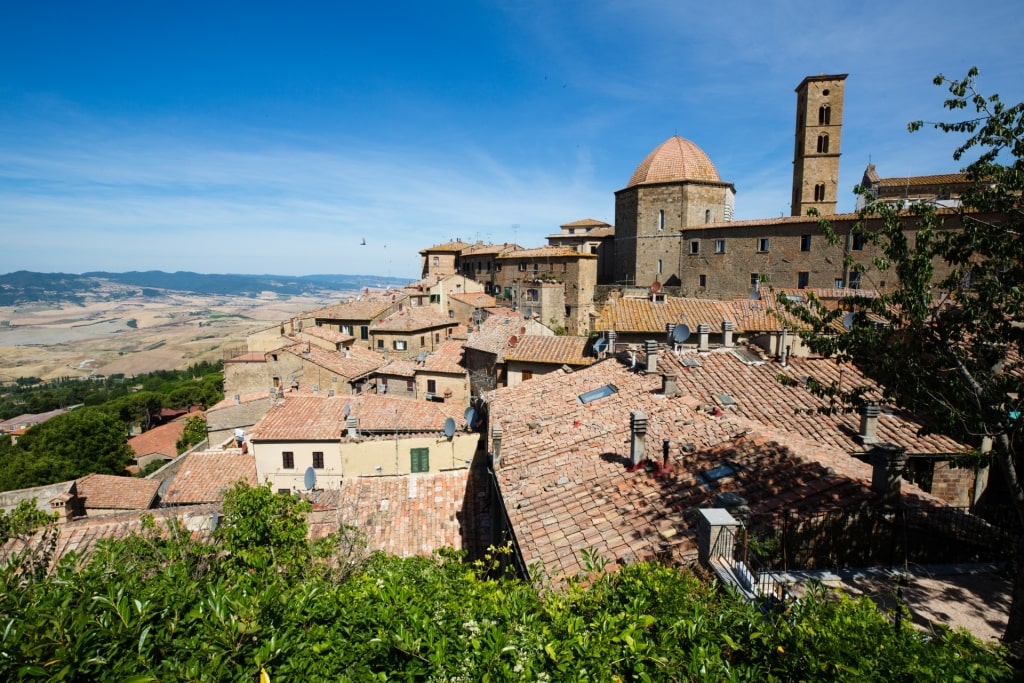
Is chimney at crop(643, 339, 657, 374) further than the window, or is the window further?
the window

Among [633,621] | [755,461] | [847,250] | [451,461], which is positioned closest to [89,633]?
[633,621]

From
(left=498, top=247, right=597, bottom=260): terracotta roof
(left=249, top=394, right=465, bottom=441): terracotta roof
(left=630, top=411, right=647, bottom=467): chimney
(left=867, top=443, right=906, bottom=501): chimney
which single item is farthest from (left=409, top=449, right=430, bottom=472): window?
(left=498, top=247, right=597, bottom=260): terracotta roof

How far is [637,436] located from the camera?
32.8ft

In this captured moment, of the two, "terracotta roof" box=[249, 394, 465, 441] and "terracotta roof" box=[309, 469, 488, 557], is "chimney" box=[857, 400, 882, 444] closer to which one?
"terracotta roof" box=[309, 469, 488, 557]

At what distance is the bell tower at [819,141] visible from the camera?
145 feet

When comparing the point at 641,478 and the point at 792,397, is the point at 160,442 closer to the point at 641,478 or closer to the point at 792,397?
the point at 641,478

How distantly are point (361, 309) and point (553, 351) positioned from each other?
31.4m

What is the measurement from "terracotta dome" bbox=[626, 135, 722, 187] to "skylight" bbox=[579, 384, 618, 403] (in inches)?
1375

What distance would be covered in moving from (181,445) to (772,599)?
1889 inches

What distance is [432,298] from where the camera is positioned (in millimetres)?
53875

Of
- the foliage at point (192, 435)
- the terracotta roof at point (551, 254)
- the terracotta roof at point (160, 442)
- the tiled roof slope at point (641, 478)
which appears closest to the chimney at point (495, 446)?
the tiled roof slope at point (641, 478)

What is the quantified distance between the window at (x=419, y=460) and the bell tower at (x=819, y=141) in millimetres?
39946

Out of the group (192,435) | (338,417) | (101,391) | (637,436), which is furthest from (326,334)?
(101,391)

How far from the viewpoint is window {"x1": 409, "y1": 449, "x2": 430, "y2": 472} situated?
1894 cm
